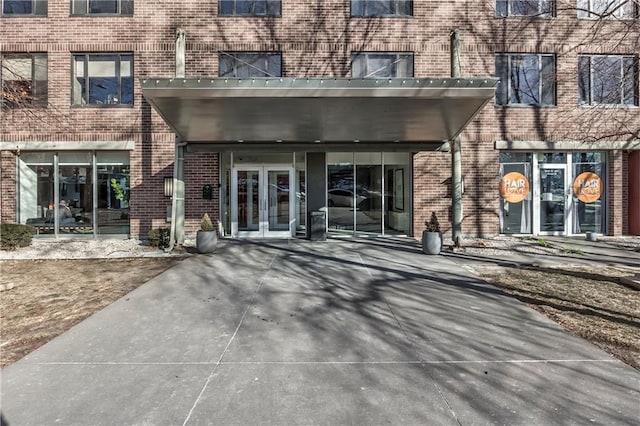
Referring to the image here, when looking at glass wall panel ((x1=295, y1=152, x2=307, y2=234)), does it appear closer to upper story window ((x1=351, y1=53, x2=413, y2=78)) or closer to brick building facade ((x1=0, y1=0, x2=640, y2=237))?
brick building facade ((x1=0, y1=0, x2=640, y2=237))

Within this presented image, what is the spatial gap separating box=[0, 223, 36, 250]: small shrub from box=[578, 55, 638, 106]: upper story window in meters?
20.2

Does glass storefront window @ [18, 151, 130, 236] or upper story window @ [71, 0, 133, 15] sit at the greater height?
upper story window @ [71, 0, 133, 15]

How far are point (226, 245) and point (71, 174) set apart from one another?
6876 millimetres

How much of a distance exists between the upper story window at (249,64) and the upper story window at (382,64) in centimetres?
285

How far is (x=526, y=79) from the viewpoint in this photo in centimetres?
1409

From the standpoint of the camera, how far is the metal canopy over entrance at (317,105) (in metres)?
7.92

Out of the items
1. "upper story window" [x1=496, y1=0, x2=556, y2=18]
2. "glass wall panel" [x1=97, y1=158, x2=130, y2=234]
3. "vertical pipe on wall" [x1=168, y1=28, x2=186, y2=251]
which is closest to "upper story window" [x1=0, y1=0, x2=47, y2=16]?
"glass wall panel" [x1=97, y1=158, x2=130, y2=234]

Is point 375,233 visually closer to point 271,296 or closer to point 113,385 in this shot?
point 271,296

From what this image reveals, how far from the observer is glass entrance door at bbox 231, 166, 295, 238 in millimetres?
14094

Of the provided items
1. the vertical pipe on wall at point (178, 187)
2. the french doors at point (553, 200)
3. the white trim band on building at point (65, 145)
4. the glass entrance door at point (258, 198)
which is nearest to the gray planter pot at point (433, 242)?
the glass entrance door at point (258, 198)

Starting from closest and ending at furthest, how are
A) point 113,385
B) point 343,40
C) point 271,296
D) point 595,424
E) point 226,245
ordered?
point 595,424, point 113,385, point 271,296, point 226,245, point 343,40

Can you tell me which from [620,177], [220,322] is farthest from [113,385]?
[620,177]

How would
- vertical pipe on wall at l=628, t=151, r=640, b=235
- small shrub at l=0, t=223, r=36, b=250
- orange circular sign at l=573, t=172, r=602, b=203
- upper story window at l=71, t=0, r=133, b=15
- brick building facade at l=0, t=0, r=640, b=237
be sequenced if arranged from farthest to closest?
vertical pipe on wall at l=628, t=151, r=640, b=235
upper story window at l=71, t=0, r=133, b=15
brick building facade at l=0, t=0, r=640, b=237
orange circular sign at l=573, t=172, r=602, b=203
small shrub at l=0, t=223, r=36, b=250

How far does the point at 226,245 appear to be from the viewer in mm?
12266
